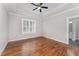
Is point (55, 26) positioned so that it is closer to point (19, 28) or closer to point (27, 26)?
point (27, 26)

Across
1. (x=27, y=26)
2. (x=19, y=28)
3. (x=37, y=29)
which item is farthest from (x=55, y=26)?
(x=19, y=28)

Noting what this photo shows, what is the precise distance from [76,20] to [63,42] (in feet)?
2.34

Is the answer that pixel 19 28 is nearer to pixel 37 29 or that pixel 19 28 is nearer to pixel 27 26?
pixel 27 26

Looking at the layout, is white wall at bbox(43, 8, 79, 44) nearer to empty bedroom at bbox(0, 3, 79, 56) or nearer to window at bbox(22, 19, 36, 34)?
empty bedroom at bbox(0, 3, 79, 56)

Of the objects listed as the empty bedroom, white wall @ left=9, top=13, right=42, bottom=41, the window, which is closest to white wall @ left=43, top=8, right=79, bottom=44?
the empty bedroom

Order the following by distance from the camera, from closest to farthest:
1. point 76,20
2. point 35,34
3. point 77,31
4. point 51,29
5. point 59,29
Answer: point 76,20
point 77,31
point 35,34
point 51,29
point 59,29

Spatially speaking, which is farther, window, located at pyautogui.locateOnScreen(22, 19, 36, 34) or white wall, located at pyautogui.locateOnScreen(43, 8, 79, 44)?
white wall, located at pyautogui.locateOnScreen(43, 8, 79, 44)

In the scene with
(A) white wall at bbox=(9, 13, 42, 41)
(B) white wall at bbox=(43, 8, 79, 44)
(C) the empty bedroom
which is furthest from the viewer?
(B) white wall at bbox=(43, 8, 79, 44)

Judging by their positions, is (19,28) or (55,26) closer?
(19,28)

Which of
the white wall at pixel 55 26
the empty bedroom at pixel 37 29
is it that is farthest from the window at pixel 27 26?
the white wall at pixel 55 26

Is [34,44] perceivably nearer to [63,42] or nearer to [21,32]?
[21,32]

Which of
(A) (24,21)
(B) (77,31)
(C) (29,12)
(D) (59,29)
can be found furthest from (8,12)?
(B) (77,31)

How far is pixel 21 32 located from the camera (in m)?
1.58

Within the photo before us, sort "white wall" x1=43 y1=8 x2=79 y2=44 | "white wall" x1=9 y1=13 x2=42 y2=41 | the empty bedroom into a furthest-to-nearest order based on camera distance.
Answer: "white wall" x1=43 y1=8 x2=79 y2=44, "white wall" x1=9 y1=13 x2=42 y2=41, the empty bedroom
